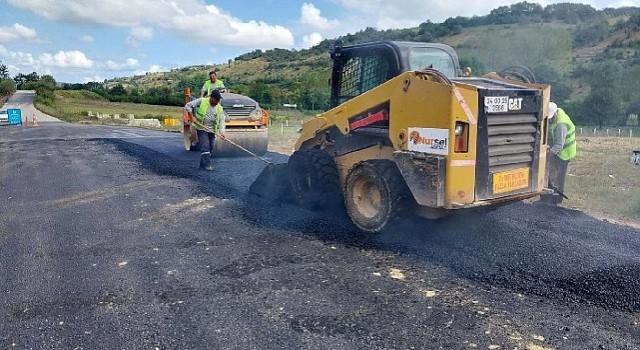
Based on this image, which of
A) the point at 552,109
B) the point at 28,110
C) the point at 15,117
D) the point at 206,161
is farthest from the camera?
the point at 28,110

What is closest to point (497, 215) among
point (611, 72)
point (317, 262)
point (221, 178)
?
point (317, 262)

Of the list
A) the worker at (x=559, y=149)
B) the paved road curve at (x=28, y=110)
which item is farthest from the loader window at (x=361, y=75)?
the paved road curve at (x=28, y=110)

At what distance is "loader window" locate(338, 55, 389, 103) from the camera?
6039 millimetres

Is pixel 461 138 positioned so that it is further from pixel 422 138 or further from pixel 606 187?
pixel 606 187

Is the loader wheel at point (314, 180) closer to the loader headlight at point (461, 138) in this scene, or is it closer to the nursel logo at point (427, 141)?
the nursel logo at point (427, 141)

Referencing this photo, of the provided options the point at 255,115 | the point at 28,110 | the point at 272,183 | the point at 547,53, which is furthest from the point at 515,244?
the point at 28,110

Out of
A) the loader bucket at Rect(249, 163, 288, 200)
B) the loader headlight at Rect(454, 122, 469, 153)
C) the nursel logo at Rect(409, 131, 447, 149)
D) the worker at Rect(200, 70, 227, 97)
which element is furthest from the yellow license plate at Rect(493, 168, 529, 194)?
the worker at Rect(200, 70, 227, 97)

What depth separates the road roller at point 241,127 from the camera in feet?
38.4

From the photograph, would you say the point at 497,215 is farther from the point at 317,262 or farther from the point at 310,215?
the point at 317,262

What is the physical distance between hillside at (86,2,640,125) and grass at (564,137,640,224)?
2.15 m

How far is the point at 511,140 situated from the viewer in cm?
524

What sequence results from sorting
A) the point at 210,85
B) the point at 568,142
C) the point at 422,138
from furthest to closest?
the point at 210,85
the point at 568,142
the point at 422,138

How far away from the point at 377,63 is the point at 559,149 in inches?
103

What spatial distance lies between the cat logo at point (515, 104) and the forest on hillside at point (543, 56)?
150cm
